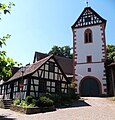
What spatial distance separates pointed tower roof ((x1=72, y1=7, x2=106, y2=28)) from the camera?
1171 inches

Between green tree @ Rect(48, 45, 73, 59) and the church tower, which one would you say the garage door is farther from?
green tree @ Rect(48, 45, 73, 59)

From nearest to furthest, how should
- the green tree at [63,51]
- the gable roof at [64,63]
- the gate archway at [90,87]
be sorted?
the gate archway at [90,87], the gable roof at [64,63], the green tree at [63,51]

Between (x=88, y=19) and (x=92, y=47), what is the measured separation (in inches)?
193

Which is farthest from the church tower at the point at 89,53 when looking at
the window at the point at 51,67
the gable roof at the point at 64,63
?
the window at the point at 51,67

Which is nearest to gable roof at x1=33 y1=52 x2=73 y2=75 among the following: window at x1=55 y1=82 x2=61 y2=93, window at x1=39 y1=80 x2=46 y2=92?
window at x1=55 y1=82 x2=61 y2=93

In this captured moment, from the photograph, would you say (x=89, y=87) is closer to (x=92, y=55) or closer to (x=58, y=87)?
(x=92, y=55)

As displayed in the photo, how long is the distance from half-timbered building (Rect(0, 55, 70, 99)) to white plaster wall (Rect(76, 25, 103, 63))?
6.71 metres

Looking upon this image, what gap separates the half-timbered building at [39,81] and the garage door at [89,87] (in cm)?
474

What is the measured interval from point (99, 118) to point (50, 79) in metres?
11.3

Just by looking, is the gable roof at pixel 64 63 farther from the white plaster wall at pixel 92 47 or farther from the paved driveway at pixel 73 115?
the paved driveway at pixel 73 115

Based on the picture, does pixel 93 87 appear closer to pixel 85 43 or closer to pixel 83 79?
pixel 83 79

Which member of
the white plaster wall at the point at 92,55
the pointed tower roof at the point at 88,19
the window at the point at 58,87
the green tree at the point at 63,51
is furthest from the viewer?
the green tree at the point at 63,51

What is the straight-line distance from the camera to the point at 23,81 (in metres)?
20.9

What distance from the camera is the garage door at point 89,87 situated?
89.4 ft
